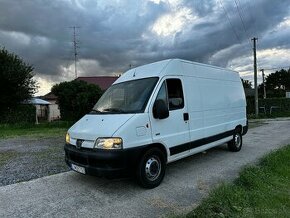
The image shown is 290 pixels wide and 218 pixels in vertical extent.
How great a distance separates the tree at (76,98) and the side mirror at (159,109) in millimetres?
16619

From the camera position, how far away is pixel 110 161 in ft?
16.2

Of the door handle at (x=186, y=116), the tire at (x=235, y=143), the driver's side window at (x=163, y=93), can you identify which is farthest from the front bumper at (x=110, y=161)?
the tire at (x=235, y=143)

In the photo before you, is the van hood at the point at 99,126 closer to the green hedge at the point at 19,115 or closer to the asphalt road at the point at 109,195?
the asphalt road at the point at 109,195

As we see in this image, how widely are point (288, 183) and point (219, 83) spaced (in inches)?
133

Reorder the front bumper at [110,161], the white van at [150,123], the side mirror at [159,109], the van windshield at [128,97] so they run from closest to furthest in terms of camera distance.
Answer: the front bumper at [110,161] < the white van at [150,123] < the side mirror at [159,109] < the van windshield at [128,97]

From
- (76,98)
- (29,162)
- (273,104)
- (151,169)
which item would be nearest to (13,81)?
(76,98)

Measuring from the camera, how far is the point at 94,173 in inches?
201

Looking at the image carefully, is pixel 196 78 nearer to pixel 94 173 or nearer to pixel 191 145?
pixel 191 145

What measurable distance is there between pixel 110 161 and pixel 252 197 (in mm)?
2499

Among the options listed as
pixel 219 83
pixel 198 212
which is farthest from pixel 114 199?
pixel 219 83

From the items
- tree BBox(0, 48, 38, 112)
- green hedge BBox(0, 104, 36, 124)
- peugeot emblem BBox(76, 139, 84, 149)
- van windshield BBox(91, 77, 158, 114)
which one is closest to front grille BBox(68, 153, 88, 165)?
peugeot emblem BBox(76, 139, 84, 149)

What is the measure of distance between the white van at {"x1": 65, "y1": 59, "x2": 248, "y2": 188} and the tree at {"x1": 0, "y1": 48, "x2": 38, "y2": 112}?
61.5 feet

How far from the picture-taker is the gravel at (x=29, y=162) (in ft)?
21.7

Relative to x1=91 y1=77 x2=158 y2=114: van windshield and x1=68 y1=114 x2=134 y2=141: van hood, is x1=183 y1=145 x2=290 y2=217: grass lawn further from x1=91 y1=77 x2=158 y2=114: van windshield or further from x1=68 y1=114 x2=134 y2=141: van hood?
x1=91 y1=77 x2=158 y2=114: van windshield
